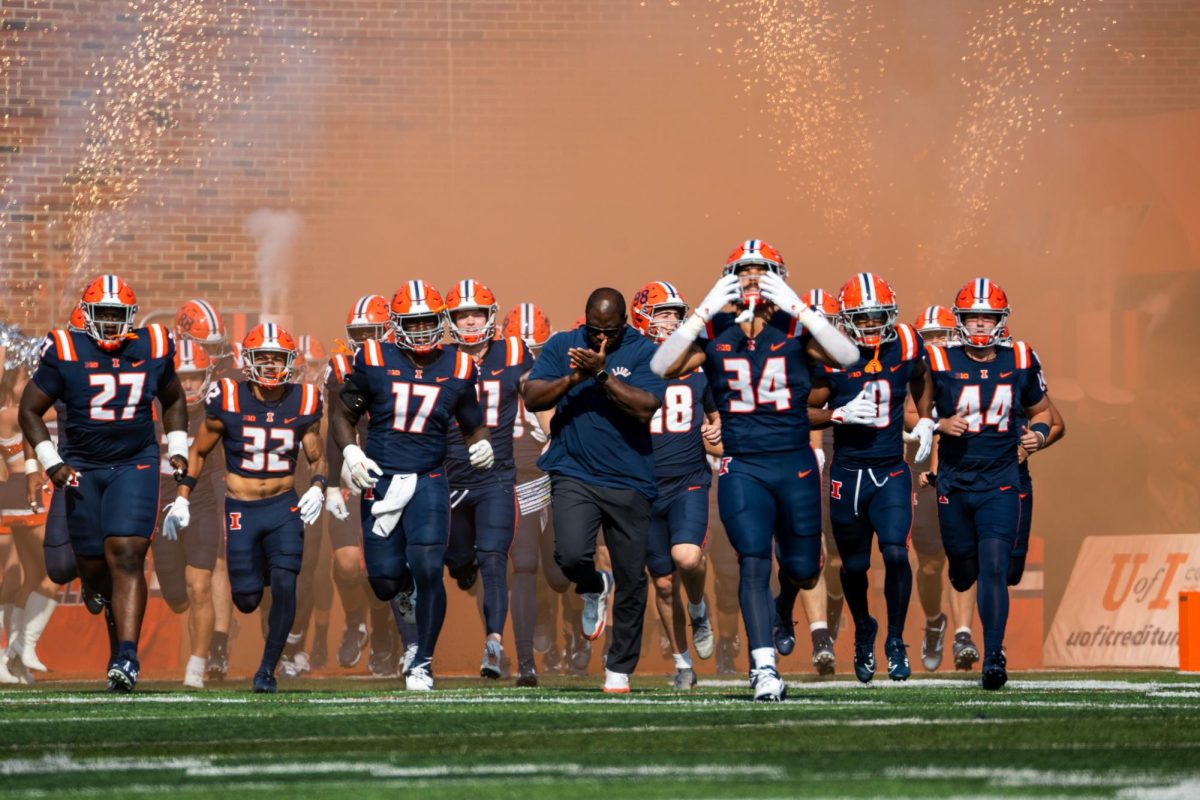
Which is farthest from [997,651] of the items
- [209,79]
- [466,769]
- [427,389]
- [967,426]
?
[209,79]

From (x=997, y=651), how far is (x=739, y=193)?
30.8ft

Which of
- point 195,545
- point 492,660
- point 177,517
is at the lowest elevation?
point 492,660

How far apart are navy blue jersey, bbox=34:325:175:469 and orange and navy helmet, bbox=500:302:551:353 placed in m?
2.69

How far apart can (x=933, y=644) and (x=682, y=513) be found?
2.53 metres

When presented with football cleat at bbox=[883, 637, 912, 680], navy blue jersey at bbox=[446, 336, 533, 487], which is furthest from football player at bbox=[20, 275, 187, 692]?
football cleat at bbox=[883, 637, 912, 680]

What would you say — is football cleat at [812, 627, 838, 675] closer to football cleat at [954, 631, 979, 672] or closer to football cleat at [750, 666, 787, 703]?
football cleat at [954, 631, 979, 672]

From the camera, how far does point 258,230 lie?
50.3 feet

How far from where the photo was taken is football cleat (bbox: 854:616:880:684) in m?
8.63

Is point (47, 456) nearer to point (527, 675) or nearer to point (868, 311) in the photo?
point (527, 675)

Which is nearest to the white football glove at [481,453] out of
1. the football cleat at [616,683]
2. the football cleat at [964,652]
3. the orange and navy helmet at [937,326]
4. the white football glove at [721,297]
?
the football cleat at [616,683]

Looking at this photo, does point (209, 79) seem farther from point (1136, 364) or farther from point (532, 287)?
point (1136, 364)

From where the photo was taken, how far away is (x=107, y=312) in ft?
28.5

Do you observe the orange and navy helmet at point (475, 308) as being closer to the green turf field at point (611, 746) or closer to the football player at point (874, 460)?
the football player at point (874, 460)

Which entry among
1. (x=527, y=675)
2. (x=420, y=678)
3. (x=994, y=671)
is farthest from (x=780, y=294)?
(x=527, y=675)
